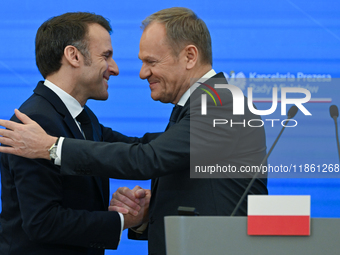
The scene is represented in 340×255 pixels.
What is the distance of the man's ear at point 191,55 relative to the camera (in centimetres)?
181

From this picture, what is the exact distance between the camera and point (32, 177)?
158cm

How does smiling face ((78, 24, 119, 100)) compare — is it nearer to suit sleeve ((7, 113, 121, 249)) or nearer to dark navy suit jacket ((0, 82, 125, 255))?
dark navy suit jacket ((0, 82, 125, 255))

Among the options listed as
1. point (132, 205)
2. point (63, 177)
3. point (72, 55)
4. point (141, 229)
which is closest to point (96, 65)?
point (72, 55)

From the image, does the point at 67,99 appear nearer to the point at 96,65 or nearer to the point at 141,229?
the point at 96,65

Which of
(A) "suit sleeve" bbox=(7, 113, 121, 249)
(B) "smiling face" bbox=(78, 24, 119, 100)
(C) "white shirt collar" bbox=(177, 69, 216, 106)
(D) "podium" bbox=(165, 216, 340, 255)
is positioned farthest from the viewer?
(B) "smiling face" bbox=(78, 24, 119, 100)

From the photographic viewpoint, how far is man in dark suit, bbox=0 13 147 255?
1.59m

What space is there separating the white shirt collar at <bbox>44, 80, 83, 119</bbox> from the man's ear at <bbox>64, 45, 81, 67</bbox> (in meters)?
0.13

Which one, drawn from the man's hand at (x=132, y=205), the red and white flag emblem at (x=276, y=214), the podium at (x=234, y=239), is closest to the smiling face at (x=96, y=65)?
the man's hand at (x=132, y=205)

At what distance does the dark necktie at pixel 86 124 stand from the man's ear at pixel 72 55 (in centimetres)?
23

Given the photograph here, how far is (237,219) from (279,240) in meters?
0.12

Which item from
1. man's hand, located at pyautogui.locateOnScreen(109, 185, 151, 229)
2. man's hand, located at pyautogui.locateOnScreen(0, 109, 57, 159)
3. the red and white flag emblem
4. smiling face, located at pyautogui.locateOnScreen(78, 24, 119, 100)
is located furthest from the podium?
smiling face, located at pyautogui.locateOnScreen(78, 24, 119, 100)

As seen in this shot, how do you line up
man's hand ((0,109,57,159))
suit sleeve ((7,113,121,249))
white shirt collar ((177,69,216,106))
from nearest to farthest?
man's hand ((0,109,57,159)) < suit sleeve ((7,113,121,249)) < white shirt collar ((177,69,216,106))

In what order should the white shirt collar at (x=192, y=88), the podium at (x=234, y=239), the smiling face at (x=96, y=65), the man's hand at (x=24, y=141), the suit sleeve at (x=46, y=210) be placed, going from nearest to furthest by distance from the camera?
the podium at (x=234, y=239), the man's hand at (x=24, y=141), the suit sleeve at (x=46, y=210), the white shirt collar at (x=192, y=88), the smiling face at (x=96, y=65)

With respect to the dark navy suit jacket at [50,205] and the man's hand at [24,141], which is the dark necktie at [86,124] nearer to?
the dark navy suit jacket at [50,205]
